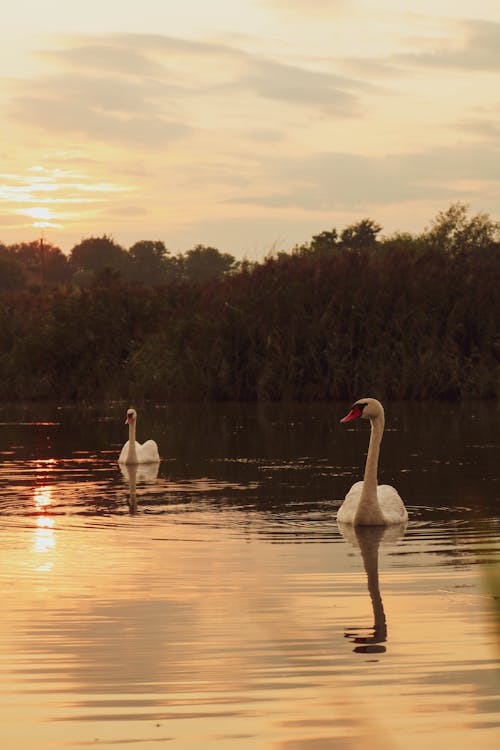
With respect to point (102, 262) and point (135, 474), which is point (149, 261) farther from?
point (135, 474)

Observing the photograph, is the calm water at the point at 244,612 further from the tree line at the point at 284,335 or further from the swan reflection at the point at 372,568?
the tree line at the point at 284,335

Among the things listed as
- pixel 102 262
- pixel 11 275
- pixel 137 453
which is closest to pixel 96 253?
pixel 102 262

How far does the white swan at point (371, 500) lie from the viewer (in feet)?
47.7

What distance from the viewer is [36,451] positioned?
84.5 feet

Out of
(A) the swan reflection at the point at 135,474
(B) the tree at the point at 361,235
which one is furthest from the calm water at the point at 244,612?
(B) the tree at the point at 361,235

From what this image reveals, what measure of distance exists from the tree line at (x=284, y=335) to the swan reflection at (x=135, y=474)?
1537cm

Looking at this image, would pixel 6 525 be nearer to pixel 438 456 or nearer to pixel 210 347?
pixel 438 456

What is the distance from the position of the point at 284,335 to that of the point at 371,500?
2475cm

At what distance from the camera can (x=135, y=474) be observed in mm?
21703

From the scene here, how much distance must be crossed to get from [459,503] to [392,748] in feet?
34.8

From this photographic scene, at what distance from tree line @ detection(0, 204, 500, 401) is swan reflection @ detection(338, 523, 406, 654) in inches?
912

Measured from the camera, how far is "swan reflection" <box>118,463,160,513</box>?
19230mm

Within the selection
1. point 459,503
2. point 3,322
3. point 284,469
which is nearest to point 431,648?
point 459,503

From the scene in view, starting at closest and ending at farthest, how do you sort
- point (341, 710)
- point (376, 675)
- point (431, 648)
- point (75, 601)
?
point (341, 710) < point (376, 675) < point (431, 648) < point (75, 601)
